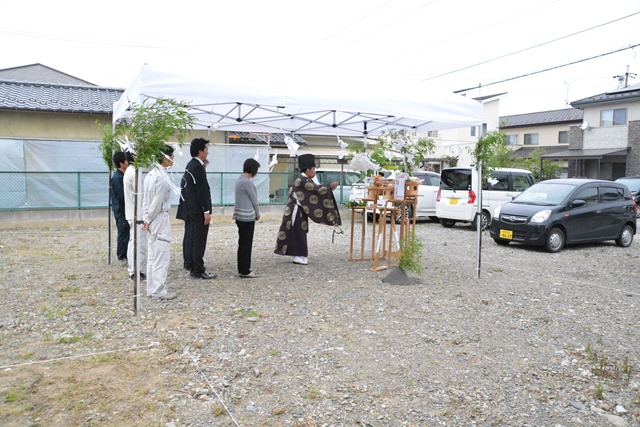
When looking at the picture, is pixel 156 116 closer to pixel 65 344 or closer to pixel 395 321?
pixel 65 344

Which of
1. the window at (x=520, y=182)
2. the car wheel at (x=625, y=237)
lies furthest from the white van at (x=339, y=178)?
the car wheel at (x=625, y=237)

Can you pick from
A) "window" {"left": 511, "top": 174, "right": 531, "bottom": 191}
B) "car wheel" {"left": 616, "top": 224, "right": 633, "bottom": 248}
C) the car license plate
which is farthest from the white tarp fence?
"car wheel" {"left": 616, "top": 224, "right": 633, "bottom": 248}

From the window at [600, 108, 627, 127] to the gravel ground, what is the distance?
20.4 metres

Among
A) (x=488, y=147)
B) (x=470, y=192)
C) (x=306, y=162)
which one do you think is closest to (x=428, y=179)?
(x=470, y=192)

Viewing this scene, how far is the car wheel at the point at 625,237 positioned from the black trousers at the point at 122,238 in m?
9.45

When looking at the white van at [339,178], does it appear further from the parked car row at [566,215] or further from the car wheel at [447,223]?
the parked car row at [566,215]

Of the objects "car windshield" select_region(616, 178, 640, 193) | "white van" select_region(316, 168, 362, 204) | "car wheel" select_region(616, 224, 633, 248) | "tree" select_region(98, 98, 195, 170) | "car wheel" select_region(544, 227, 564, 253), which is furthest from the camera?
"car windshield" select_region(616, 178, 640, 193)

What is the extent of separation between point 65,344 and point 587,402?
3977 millimetres

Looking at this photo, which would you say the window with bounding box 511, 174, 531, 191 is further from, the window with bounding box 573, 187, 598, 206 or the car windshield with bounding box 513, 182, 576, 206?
the window with bounding box 573, 187, 598, 206

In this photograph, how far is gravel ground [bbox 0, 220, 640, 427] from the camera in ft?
10.0

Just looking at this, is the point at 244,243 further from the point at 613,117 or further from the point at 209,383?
the point at 613,117

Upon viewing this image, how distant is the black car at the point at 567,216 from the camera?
911 centimetres

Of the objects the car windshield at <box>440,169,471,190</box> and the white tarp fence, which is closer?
the white tarp fence

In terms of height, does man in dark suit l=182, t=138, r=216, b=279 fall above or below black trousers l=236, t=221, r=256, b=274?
above
